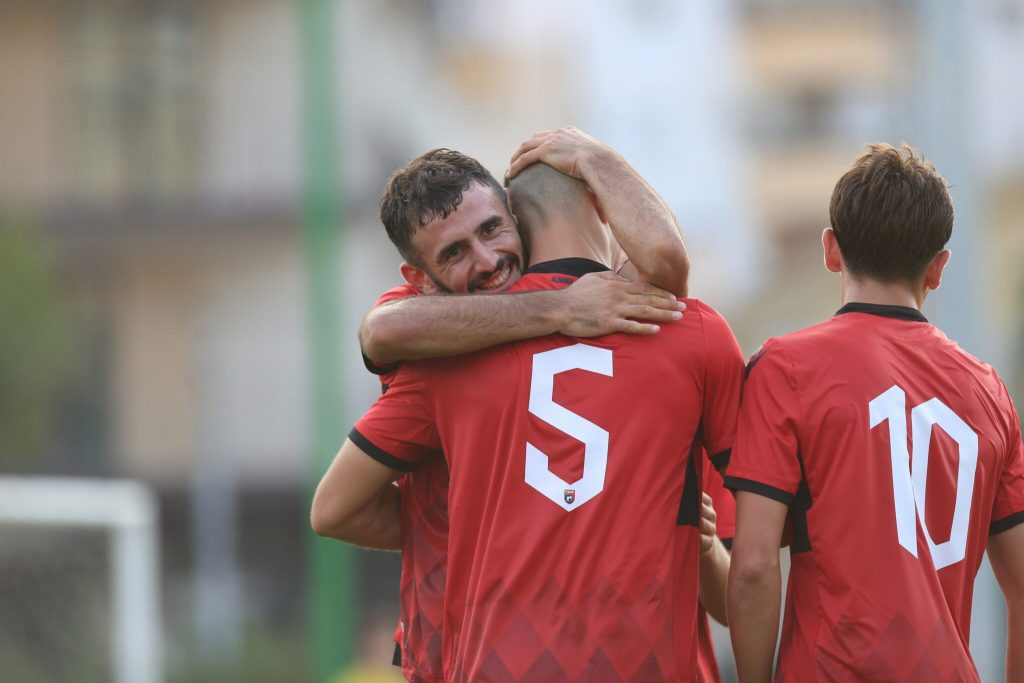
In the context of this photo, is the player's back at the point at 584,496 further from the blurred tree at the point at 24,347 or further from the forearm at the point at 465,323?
the blurred tree at the point at 24,347

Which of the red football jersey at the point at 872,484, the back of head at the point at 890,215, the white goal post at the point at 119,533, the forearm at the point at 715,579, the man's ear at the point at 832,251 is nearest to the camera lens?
the red football jersey at the point at 872,484

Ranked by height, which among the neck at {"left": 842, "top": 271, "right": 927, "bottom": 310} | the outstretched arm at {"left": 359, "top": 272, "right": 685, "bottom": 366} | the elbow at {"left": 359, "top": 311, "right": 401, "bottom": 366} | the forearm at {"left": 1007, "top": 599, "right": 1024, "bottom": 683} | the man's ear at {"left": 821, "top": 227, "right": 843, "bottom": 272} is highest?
the man's ear at {"left": 821, "top": 227, "right": 843, "bottom": 272}

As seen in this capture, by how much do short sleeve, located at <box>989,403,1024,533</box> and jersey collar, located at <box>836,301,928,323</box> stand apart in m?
0.37

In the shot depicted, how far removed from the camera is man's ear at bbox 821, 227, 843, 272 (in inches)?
126

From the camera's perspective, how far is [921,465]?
3.06 metres

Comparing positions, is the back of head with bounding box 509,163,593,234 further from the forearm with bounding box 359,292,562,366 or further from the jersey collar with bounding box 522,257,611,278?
the forearm with bounding box 359,292,562,366

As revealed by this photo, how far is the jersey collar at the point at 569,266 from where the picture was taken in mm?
3271

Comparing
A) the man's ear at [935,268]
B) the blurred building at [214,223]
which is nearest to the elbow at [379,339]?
the man's ear at [935,268]

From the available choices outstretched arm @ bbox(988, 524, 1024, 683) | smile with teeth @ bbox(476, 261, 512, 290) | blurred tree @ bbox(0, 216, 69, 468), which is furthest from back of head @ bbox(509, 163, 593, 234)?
blurred tree @ bbox(0, 216, 69, 468)

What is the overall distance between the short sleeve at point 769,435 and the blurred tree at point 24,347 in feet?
35.0

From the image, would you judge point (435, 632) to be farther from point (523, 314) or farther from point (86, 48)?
point (86, 48)

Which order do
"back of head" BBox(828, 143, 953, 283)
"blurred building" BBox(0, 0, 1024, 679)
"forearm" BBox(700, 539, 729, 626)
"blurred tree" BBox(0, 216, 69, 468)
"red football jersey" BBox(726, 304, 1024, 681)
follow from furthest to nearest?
"blurred building" BBox(0, 0, 1024, 679)
"blurred tree" BBox(0, 216, 69, 468)
"forearm" BBox(700, 539, 729, 626)
"back of head" BBox(828, 143, 953, 283)
"red football jersey" BBox(726, 304, 1024, 681)

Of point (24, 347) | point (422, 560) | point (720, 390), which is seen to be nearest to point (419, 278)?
point (422, 560)

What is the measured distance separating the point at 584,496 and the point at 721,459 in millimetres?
342
